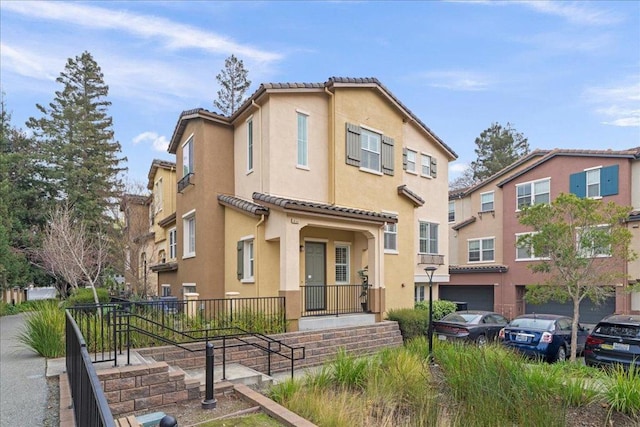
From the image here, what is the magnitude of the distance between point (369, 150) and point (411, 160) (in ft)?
20.1

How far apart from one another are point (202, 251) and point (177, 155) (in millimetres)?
6227

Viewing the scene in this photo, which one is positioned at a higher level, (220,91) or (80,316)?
(220,91)

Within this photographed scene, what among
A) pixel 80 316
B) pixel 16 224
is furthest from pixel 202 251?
pixel 16 224

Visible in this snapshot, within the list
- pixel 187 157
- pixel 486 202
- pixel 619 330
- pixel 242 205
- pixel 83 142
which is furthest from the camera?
pixel 83 142

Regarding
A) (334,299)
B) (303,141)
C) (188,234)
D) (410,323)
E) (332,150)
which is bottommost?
(410,323)

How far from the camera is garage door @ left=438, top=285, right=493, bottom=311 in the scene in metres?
28.5

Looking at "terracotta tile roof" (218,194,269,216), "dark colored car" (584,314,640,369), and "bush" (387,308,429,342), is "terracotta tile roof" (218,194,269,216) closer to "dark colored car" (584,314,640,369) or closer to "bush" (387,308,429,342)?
"bush" (387,308,429,342)

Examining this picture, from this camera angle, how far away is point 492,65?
1559 centimetres

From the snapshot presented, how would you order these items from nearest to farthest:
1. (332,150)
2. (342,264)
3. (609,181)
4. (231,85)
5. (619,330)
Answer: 1. (619,330)
2. (332,150)
3. (342,264)
4. (609,181)
5. (231,85)

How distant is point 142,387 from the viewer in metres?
6.80

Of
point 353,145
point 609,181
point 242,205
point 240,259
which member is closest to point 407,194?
point 353,145

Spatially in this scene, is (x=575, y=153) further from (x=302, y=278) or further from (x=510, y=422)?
(x=510, y=422)

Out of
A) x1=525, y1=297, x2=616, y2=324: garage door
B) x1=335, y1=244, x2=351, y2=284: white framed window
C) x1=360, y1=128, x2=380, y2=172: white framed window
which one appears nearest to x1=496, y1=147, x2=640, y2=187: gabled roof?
x1=525, y1=297, x2=616, y2=324: garage door

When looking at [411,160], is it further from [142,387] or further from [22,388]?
[22,388]
